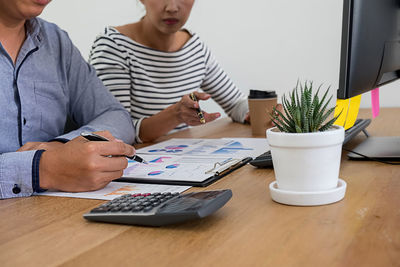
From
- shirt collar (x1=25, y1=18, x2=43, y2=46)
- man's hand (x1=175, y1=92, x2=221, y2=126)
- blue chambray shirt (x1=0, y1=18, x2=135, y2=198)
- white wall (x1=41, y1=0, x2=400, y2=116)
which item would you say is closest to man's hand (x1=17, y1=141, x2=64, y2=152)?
blue chambray shirt (x1=0, y1=18, x2=135, y2=198)

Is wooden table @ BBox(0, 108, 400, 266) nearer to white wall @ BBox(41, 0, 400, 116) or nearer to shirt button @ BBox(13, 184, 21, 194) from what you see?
shirt button @ BBox(13, 184, 21, 194)

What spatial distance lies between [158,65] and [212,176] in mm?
1113

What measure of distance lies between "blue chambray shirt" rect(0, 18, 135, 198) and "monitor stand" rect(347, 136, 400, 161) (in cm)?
68

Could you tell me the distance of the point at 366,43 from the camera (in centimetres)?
93

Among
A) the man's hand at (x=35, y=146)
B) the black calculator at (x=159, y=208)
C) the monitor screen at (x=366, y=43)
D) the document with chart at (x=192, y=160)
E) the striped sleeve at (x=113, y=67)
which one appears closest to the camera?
the black calculator at (x=159, y=208)

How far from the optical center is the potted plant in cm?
77

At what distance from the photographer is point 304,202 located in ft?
2.57

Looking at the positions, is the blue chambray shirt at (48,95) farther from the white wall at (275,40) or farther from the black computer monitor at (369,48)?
the white wall at (275,40)

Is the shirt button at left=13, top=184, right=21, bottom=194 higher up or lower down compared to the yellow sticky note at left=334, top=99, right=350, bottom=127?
lower down

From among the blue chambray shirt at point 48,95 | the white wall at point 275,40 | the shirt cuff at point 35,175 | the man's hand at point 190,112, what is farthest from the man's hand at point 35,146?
the white wall at point 275,40

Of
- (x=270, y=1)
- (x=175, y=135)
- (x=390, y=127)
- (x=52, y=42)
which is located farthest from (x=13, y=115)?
(x=270, y=1)

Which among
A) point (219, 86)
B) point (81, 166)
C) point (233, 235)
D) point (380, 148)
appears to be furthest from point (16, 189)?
point (219, 86)

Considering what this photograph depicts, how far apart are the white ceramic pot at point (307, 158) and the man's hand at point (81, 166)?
348 mm

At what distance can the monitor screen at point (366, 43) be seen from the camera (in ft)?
2.89
